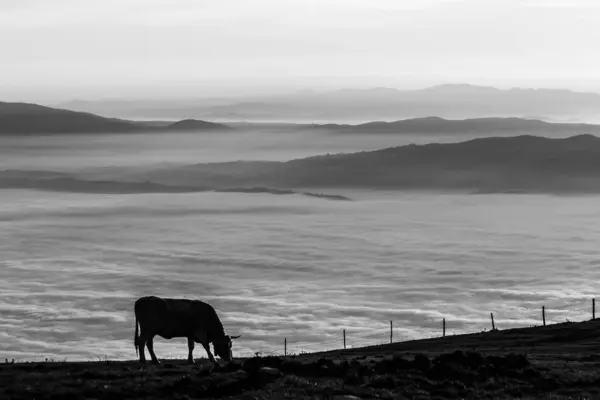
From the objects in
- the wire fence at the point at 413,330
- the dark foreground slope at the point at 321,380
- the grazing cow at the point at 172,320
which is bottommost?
the wire fence at the point at 413,330

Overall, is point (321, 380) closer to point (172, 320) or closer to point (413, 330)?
point (172, 320)

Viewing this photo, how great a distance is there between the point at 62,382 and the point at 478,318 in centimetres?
16272

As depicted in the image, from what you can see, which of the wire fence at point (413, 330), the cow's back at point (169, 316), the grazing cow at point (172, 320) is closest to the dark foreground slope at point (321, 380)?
the grazing cow at point (172, 320)

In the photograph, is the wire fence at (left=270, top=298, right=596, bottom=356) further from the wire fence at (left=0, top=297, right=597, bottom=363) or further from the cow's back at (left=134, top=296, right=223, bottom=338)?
the cow's back at (left=134, top=296, right=223, bottom=338)

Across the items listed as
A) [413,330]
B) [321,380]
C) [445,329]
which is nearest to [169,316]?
[321,380]

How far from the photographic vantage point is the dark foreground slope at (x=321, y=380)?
31094 mm

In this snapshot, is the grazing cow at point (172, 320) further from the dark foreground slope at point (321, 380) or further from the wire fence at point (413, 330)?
the wire fence at point (413, 330)

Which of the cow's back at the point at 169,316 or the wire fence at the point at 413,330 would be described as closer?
the cow's back at the point at 169,316

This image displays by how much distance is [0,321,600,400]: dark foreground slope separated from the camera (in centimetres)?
3109

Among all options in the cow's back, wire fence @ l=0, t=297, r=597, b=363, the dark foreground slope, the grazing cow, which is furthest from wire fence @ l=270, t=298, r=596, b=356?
the dark foreground slope

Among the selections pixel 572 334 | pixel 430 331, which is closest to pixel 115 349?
pixel 430 331

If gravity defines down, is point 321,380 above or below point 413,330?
above

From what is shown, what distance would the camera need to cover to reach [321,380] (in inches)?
1328

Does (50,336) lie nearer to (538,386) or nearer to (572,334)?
(572,334)
